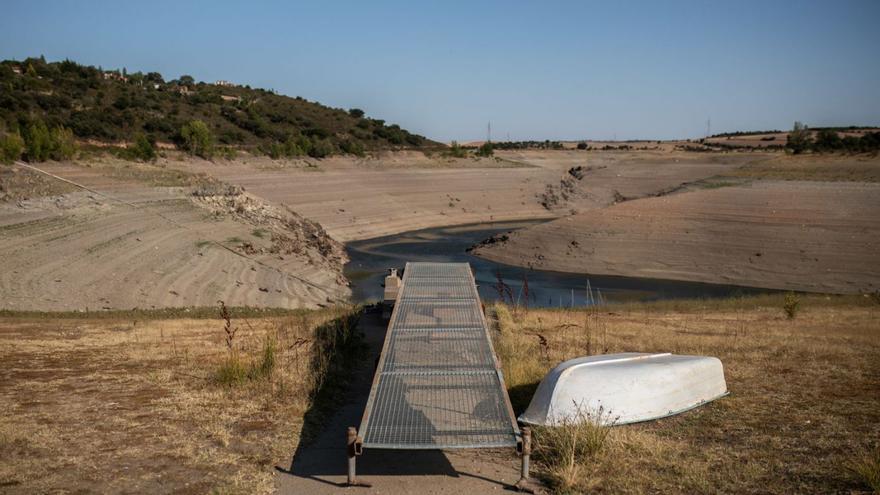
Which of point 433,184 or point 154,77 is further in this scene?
point 154,77

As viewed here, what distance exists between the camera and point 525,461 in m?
6.37

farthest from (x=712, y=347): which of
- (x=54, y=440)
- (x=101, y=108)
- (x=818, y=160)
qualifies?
(x=101, y=108)

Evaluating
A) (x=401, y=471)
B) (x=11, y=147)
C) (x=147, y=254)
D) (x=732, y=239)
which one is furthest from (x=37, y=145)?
(x=401, y=471)

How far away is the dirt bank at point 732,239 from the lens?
27.5 meters

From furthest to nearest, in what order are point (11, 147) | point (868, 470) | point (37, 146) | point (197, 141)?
point (197, 141) < point (37, 146) < point (11, 147) < point (868, 470)

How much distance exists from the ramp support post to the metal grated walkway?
84 millimetres

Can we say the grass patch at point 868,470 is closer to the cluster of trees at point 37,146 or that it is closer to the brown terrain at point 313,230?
the brown terrain at point 313,230

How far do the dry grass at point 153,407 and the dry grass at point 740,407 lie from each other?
8.71 ft

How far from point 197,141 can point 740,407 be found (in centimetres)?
3856

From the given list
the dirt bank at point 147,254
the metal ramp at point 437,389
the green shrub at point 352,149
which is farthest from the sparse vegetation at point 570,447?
the green shrub at point 352,149

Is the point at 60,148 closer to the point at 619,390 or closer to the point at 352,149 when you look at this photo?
the point at 352,149

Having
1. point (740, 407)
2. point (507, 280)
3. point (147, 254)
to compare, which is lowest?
point (507, 280)

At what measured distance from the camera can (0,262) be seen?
19.8m

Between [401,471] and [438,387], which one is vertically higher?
[438,387]
